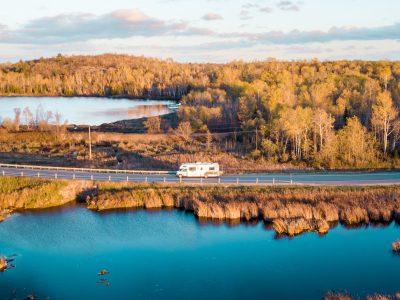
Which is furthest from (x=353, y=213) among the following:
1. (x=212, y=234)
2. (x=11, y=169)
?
(x=11, y=169)

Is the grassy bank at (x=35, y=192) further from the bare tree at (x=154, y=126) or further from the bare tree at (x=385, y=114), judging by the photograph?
the bare tree at (x=385, y=114)

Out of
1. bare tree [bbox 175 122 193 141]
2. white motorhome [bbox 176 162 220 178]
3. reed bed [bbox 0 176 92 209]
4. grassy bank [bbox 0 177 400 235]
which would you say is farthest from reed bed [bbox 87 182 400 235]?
bare tree [bbox 175 122 193 141]

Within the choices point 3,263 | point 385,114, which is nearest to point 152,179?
point 3,263

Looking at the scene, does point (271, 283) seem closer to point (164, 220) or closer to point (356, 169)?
point (164, 220)

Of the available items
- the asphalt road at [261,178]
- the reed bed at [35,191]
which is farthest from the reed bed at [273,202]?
the reed bed at [35,191]

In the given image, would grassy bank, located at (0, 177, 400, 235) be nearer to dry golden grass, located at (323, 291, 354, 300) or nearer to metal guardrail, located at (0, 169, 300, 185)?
metal guardrail, located at (0, 169, 300, 185)
